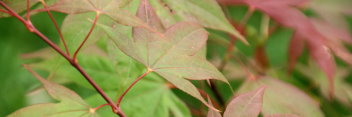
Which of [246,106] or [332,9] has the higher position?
[246,106]

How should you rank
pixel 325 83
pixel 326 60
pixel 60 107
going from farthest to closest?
pixel 325 83 < pixel 326 60 < pixel 60 107

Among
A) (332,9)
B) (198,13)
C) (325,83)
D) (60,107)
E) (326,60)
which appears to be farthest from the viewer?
(332,9)

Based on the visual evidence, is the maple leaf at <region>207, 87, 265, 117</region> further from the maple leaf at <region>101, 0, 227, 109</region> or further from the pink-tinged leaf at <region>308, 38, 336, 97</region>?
the pink-tinged leaf at <region>308, 38, 336, 97</region>

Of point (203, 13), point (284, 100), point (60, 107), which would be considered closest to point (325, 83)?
point (284, 100)

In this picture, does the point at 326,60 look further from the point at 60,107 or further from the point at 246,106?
the point at 60,107

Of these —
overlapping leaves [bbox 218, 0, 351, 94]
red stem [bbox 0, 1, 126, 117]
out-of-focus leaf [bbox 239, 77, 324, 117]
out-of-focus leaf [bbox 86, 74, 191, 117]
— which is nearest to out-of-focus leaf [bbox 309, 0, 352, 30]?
overlapping leaves [bbox 218, 0, 351, 94]

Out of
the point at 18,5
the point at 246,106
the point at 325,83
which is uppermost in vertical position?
the point at 18,5

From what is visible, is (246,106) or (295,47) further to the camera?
(295,47)
